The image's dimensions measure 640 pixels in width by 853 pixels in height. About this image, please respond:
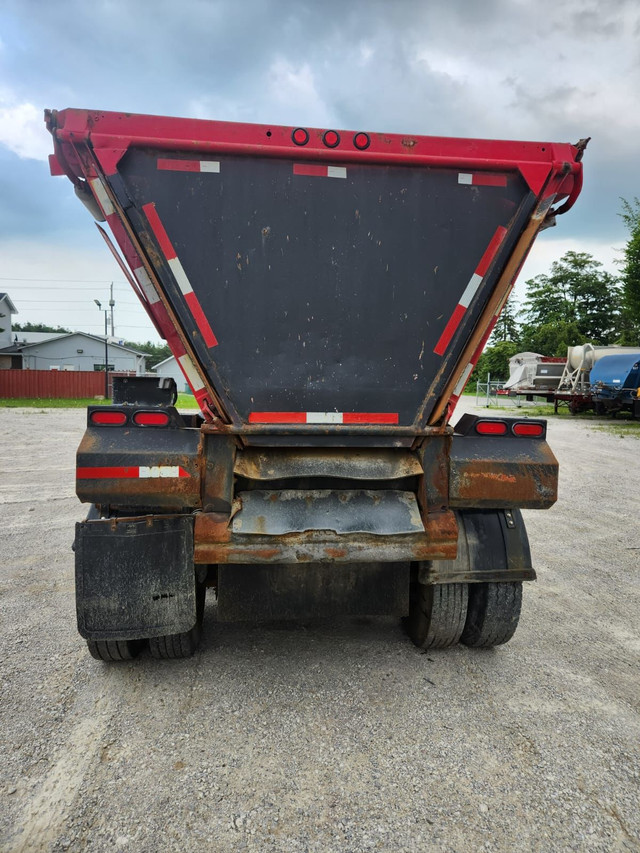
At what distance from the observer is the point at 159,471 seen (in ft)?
8.93

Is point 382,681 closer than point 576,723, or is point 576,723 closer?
point 576,723

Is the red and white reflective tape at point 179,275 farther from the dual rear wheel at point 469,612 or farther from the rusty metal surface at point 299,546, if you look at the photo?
the dual rear wheel at point 469,612

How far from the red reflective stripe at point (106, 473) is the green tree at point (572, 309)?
4470 centimetres

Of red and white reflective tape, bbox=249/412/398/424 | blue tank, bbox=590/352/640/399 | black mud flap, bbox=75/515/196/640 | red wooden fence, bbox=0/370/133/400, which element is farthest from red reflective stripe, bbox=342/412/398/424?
red wooden fence, bbox=0/370/133/400

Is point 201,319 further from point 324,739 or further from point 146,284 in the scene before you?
point 324,739

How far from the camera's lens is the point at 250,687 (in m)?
2.90

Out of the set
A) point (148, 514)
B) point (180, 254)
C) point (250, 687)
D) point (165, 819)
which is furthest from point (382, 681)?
point (180, 254)

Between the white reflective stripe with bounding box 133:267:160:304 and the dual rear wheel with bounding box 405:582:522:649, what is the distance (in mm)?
2270

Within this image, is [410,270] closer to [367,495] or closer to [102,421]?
[367,495]

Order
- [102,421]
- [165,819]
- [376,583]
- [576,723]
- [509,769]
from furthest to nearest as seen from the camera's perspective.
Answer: [376,583] → [102,421] → [576,723] → [509,769] → [165,819]

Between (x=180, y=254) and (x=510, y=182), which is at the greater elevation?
(x=510, y=182)

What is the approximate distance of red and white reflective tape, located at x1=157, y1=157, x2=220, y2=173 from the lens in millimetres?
2588

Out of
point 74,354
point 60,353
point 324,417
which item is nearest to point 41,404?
point 60,353

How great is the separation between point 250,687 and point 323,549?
3.05 feet
